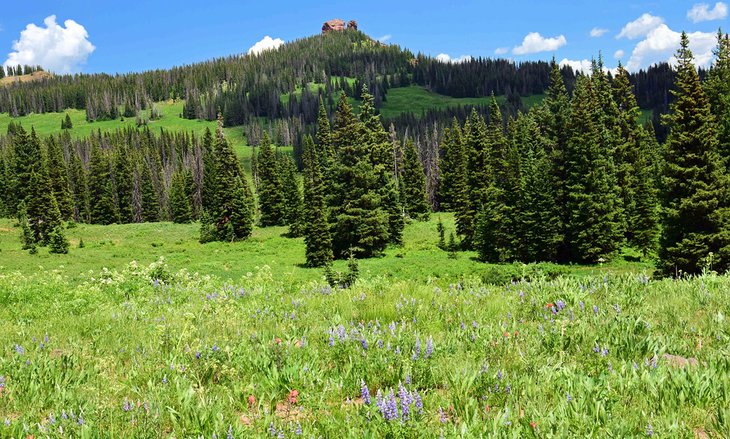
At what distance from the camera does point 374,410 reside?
3012 mm

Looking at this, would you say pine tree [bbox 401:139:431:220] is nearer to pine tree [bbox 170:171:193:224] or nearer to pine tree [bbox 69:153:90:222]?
pine tree [bbox 170:171:193:224]

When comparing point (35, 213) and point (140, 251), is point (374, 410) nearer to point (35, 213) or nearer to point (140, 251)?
point (140, 251)

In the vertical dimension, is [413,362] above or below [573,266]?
above

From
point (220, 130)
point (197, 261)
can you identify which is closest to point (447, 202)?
point (220, 130)

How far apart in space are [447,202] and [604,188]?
161ft

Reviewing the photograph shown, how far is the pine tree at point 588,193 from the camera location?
127ft

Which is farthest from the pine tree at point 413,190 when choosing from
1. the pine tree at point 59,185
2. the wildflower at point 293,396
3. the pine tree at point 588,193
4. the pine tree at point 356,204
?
the wildflower at point 293,396

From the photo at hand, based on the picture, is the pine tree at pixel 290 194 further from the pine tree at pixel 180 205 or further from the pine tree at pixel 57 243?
the pine tree at pixel 57 243

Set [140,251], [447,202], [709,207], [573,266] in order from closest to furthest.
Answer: [709,207] → [573,266] → [140,251] → [447,202]

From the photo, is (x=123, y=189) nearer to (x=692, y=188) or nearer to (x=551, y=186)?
(x=551, y=186)

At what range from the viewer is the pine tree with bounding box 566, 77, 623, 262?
38.7 meters

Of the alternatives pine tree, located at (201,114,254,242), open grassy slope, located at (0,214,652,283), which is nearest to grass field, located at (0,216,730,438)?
open grassy slope, located at (0,214,652,283)

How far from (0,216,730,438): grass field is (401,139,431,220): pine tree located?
7056cm

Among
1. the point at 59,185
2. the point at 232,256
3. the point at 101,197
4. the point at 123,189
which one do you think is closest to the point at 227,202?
the point at 232,256
